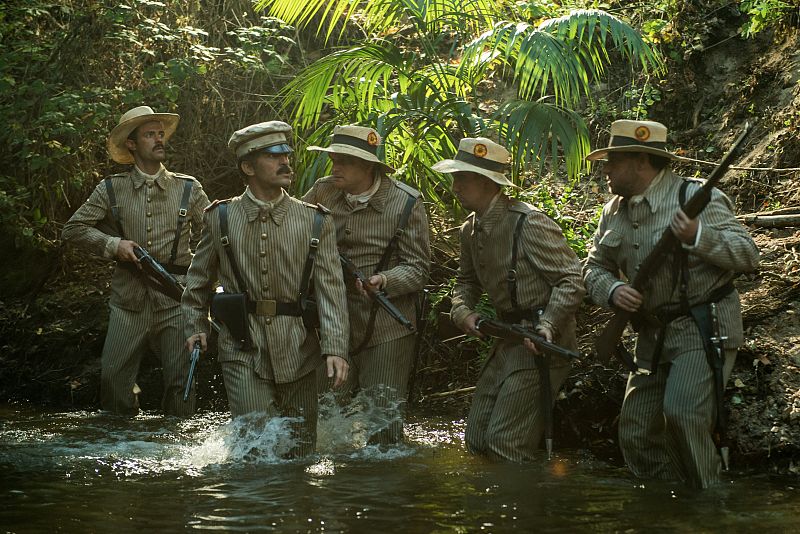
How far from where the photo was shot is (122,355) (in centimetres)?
862

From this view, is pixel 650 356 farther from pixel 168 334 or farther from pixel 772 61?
pixel 772 61

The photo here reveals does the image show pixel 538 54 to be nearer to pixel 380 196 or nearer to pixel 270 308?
pixel 380 196

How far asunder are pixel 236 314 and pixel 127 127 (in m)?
3.10

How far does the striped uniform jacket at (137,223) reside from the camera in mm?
8625

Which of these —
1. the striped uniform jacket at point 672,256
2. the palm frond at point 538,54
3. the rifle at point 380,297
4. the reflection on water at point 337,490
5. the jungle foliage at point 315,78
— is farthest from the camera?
the jungle foliage at point 315,78

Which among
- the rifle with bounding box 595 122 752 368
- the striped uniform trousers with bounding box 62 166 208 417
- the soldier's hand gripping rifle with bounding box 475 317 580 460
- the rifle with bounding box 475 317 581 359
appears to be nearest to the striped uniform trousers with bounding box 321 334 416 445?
the rifle with bounding box 475 317 581 359

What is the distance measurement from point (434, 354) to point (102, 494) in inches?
162

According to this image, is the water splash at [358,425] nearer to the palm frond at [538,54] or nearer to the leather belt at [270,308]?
the leather belt at [270,308]

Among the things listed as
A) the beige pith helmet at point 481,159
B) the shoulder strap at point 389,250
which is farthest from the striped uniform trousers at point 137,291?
the beige pith helmet at point 481,159

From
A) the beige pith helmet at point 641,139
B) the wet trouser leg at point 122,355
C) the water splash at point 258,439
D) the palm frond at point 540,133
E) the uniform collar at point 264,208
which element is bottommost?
the water splash at point 258,439

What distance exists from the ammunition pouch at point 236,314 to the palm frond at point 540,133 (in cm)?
292

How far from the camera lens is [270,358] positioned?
248 inches

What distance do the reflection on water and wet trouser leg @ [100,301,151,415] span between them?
0.85 metres

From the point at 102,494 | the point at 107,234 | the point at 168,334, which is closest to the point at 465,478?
the point at 102,494
